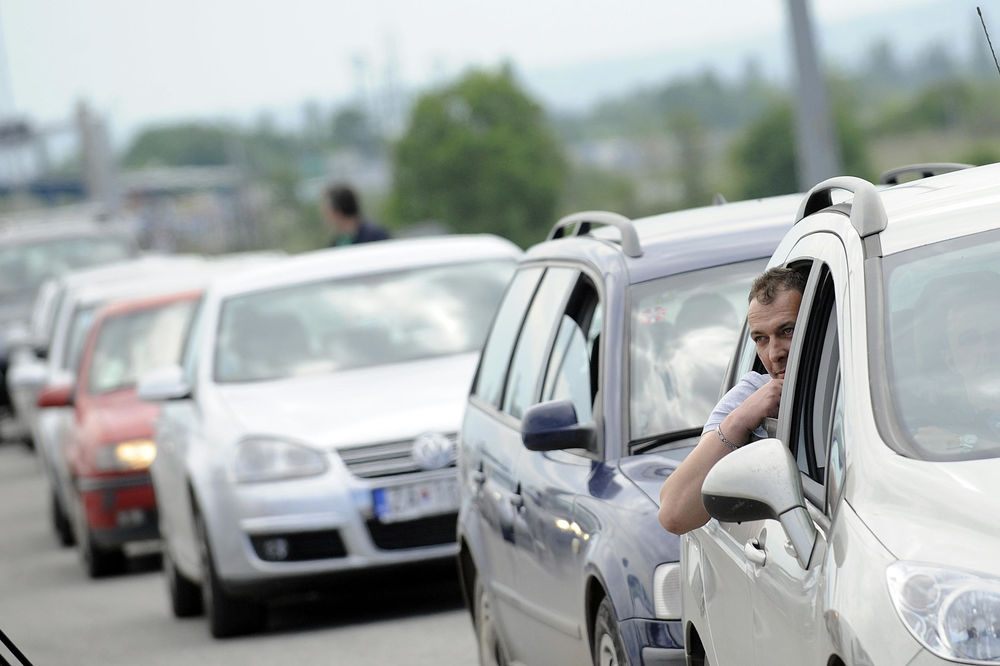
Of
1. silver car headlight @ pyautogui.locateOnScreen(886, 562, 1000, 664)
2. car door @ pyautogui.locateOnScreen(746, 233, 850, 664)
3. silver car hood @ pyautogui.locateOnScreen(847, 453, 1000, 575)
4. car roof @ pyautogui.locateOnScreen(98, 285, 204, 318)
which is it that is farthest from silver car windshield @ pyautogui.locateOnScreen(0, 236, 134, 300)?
silver car headlight @ pyautogui.locateOnScreen(886, 562, 1000, 664)

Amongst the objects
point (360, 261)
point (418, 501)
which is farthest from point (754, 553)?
point (360, 261)

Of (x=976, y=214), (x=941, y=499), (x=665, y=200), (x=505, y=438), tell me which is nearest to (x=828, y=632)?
(x=941, y=499)

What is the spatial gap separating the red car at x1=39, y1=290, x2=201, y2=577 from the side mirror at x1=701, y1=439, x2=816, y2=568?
10.6 m

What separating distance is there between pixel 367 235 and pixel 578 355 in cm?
873

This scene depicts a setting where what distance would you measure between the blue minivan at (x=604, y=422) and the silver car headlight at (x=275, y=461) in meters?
2.58

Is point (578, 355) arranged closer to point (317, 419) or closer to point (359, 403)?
point (317, 419)

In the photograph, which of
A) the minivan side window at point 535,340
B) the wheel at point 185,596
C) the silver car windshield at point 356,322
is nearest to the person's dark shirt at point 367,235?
the silver car windshield at point 356,322

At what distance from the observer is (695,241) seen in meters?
6.90

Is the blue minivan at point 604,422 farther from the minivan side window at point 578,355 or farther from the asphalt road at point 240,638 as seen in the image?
the asphalt road at point 240,638

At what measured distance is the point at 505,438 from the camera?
288 inches

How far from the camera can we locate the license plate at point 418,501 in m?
10.1

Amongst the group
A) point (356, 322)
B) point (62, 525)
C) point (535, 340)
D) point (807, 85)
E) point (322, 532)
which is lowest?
point (62, 525)

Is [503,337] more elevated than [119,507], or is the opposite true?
[503,337]

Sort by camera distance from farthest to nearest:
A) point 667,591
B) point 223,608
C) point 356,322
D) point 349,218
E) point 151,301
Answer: point 151,301 → point 349,218 → point 356,322 → point 223,608 → point 667,591
